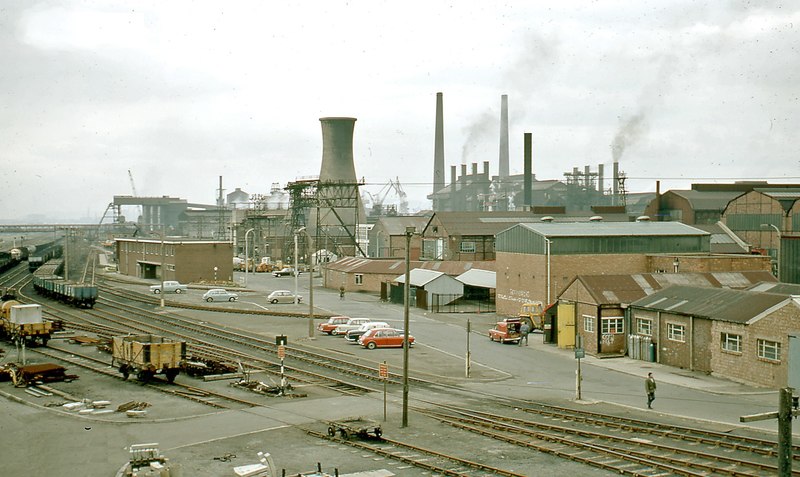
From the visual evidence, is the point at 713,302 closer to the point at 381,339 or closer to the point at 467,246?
the point at 381,339

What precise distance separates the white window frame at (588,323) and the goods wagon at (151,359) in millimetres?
23881

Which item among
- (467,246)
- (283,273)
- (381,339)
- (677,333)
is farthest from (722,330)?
(283,273)

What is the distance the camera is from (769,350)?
36625 mm

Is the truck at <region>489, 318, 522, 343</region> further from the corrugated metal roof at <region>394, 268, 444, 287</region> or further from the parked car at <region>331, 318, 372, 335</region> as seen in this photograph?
the corrugated metal roof at <region>394, 268, 444, 287</region>

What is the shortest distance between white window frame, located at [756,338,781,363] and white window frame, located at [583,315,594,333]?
11.6 meters

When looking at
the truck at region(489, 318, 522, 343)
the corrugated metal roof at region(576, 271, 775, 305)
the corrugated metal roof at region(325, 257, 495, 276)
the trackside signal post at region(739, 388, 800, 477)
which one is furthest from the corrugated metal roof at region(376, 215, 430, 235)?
the trackside signal post at region(739, 388, 800, 477)

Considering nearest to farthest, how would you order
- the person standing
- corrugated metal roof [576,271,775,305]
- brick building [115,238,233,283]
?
1. corrugated metal roof [576,271,775,305]
2. the person standing
3. brick building [115,238,233,283]

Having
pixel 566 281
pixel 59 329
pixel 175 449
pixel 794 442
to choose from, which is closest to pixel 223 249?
pixel 59 329

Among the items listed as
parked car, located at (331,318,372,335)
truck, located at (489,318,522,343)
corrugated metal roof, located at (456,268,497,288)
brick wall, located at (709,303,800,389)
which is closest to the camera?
brick wall, located at (709,303,800,389)

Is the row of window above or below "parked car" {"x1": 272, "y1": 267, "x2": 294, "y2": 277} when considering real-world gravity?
above

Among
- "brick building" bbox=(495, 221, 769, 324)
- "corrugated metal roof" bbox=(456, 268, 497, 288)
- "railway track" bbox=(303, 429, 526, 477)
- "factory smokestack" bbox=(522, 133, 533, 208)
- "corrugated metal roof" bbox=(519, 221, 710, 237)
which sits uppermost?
"factory smokestack" bbox=(522, 133, 533, 208)

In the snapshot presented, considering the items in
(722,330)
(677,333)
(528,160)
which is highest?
(528,160)

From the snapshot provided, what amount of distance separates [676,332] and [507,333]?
41.0 feet

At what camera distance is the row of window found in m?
36.5
